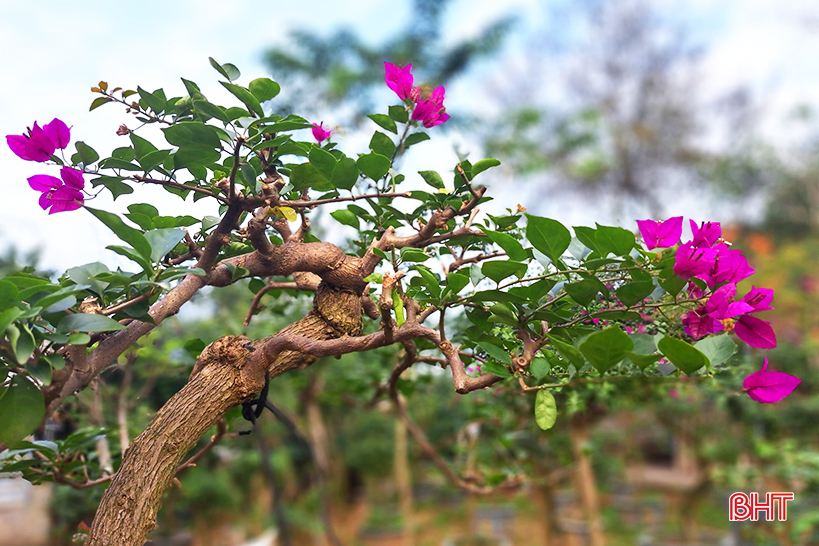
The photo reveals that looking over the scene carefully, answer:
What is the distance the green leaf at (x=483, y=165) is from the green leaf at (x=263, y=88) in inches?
7.5

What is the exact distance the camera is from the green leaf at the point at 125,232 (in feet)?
1.77

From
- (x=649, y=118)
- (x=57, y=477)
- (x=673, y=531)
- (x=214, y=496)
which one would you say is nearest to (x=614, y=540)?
(x=673, y=531)

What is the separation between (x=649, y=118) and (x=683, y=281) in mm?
9165

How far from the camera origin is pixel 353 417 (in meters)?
5.66

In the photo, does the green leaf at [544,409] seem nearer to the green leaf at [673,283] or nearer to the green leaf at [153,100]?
the green leaf at [673,283]

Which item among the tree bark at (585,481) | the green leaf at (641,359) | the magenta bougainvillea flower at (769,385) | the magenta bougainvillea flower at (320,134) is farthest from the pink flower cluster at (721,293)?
the tree bark at (585,481)

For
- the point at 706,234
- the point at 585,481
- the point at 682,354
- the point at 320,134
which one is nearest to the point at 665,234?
the point at 706,234

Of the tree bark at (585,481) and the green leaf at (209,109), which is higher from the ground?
the tree bark at (585,481)

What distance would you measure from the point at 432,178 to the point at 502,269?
0.15 meters

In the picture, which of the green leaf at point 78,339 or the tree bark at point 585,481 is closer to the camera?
the green leaf at point 78,339

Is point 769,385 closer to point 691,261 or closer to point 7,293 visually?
point 691,261

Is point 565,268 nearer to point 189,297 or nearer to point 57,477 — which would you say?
point 189,297

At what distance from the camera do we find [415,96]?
665mm

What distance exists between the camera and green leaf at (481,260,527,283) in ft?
1.87
